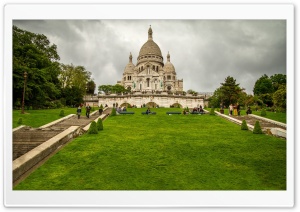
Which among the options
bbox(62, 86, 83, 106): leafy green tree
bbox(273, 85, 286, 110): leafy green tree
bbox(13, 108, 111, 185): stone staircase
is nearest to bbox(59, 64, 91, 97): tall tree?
bbox(62, 86, 83, 106): leafy green tree

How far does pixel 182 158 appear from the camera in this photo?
891cm

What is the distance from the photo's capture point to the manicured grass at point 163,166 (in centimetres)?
698

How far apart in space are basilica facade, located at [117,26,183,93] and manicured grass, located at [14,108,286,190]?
59.9 m

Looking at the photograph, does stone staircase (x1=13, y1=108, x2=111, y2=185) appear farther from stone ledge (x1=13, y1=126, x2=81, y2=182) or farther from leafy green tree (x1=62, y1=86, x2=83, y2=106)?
leafy green tree (x1=62, y1=86, x2=83, y2=106)

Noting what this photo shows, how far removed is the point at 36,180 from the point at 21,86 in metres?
15.3

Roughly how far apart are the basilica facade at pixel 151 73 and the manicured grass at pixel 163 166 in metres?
59.9

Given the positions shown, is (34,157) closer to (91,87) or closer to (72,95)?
(72,95)

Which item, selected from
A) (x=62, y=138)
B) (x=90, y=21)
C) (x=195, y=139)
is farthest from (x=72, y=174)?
(x=195, y=139)

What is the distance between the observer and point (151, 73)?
7144 centimetres

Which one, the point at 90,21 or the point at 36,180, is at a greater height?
the point at 90,21

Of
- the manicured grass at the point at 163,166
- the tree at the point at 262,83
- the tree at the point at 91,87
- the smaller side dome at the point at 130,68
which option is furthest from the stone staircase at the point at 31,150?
the smaller side dome at the point at 130,68

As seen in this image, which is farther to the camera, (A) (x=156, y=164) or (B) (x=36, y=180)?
(A) (x=156, y=164)

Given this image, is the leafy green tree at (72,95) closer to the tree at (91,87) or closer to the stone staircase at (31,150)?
the tree at (91,87)
